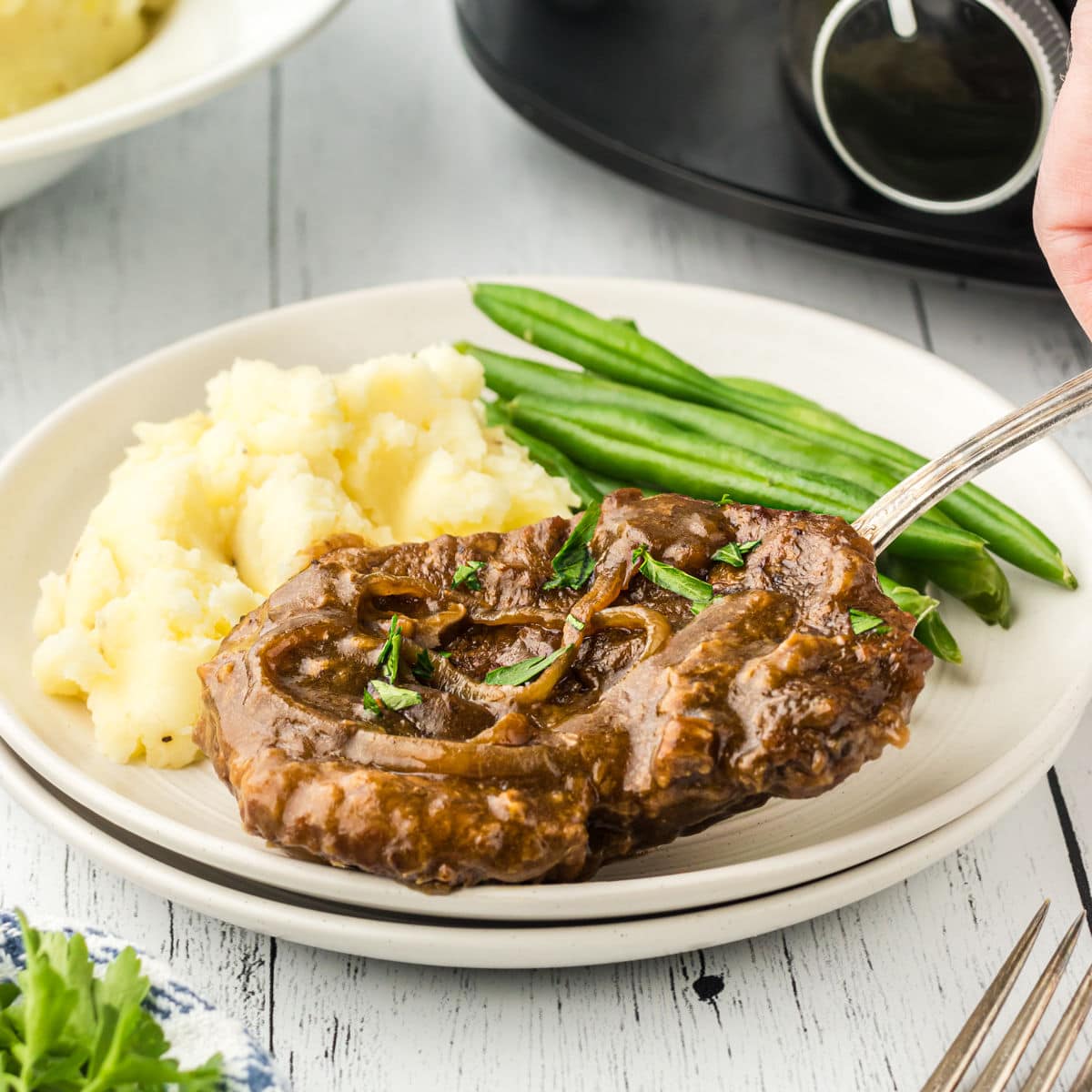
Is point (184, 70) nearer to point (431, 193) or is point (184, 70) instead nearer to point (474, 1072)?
point (431, 193)

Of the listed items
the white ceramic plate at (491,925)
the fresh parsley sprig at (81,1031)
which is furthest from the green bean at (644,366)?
the fresh parsley sprig at (81,1031)

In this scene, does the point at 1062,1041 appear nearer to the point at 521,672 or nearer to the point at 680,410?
the point at 521,672

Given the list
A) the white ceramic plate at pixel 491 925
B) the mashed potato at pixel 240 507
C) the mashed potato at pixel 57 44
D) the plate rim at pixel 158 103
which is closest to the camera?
the white ceramic plate at pixel 491 925

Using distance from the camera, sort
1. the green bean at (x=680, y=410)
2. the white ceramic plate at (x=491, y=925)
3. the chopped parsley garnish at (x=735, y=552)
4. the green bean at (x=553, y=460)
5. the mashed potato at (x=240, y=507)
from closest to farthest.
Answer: the white ceramic plate at (x=491, y=925)
the chopped parsley garnish at (x=735, y=552)
the mashed potato at (x=240, y=507)
the green bean at (x=680, y=410)
the green bean at (x=553, y=460)

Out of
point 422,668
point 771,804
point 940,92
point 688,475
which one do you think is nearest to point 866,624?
point 771,804

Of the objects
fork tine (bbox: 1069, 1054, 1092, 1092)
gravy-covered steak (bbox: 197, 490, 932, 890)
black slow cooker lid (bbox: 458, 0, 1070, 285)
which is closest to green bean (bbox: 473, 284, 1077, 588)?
black slow cooker lid (bbox: 458, 0, 1070, 285)

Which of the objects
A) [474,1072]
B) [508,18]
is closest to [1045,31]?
[508,18]

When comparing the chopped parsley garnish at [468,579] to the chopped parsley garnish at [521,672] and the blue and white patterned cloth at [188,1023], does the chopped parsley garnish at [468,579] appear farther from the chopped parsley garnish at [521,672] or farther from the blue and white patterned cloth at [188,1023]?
the blue and white patterned cloth at [188,1023]

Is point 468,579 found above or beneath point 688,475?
above
